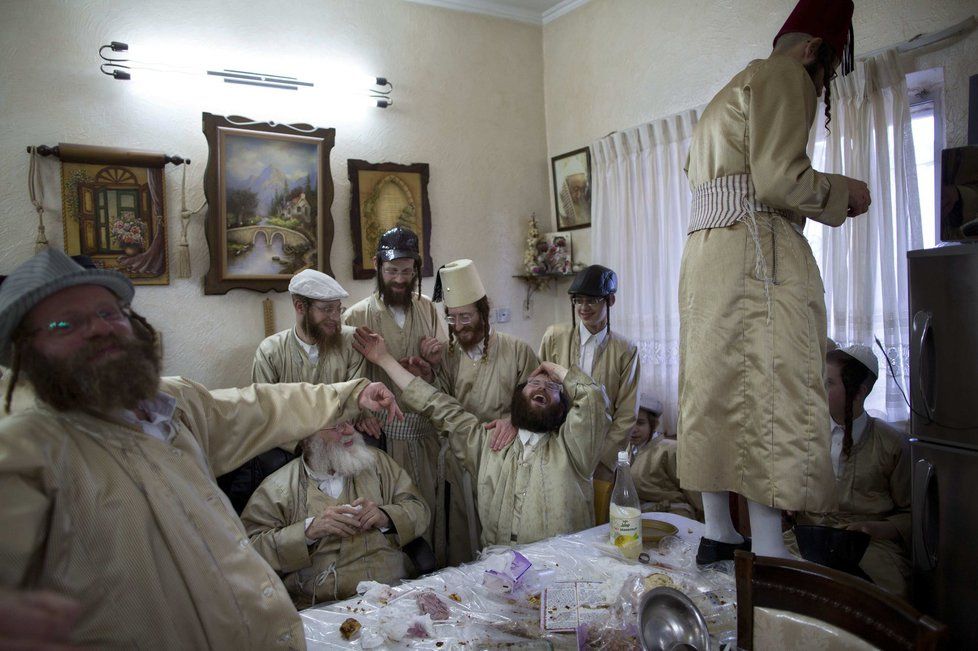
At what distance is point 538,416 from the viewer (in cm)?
278

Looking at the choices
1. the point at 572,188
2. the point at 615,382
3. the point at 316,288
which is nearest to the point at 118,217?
the point at 316,288

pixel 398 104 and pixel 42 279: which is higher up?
pixel 398 104

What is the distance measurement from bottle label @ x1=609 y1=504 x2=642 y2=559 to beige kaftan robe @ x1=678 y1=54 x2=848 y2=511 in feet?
0.78

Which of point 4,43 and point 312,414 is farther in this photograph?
point 4,43

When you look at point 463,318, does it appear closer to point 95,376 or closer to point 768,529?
point 768,529

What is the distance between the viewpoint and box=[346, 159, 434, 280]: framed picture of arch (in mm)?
4562

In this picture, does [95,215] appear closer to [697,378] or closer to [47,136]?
[47,136]

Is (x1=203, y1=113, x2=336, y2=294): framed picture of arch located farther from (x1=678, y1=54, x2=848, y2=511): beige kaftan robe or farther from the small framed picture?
(x1=678, y1=54, x2=848, y2=511): beige kaftan robe

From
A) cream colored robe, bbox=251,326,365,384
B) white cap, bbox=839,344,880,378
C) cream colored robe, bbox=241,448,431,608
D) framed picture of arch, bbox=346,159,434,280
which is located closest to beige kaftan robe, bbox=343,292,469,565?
cream colored robe, bbox=251,326,365,384

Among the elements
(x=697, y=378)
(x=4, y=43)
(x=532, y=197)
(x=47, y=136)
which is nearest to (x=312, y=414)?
(x=697, y=378)

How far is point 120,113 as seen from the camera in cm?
382

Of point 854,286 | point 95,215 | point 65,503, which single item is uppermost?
point 95,215

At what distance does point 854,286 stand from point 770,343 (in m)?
1.94

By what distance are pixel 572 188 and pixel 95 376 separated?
4.34 metres
